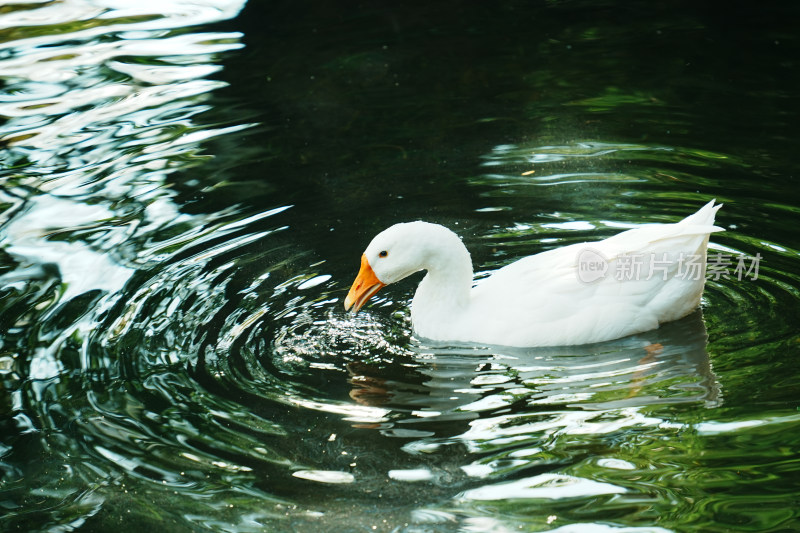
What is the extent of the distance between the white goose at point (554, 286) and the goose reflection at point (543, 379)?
111 mm

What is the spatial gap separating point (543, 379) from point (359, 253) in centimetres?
224

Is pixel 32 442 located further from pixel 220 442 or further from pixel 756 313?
pixel 756 313

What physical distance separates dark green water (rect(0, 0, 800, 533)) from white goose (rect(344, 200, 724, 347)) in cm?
16

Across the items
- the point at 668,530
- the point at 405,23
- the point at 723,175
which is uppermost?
the point at 405,23

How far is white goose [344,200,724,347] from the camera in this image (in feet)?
20.0

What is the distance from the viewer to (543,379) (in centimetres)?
567

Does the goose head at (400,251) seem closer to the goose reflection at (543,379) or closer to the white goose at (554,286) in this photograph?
the white goose at (554,286)

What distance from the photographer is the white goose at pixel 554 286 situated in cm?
610

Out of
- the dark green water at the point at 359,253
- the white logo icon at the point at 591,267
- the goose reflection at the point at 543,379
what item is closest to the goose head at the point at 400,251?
the dark green water at the point at 359,253

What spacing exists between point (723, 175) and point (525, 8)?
5628mm

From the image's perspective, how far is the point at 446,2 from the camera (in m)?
13.3

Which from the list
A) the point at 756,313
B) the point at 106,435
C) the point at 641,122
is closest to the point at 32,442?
the point at 106,435

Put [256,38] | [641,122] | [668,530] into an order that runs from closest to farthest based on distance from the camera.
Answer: [668,530], [641,122], [256,38]

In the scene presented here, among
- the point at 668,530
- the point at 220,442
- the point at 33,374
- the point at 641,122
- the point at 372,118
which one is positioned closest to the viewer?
the point at 668,530
